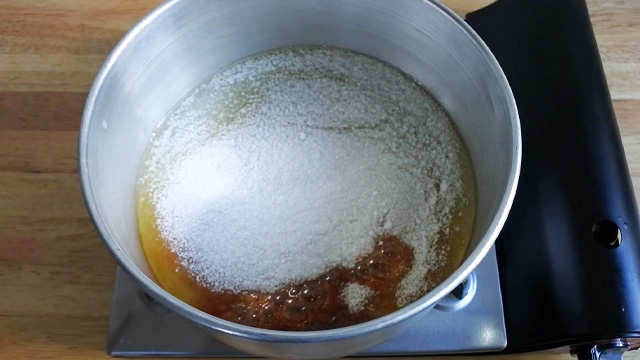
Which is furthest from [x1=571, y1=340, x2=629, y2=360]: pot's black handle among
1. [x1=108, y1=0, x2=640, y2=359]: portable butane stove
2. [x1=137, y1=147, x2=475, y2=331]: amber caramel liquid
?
[x1=137, y1=147, x2=475, y2=331]: amber caramel liquid

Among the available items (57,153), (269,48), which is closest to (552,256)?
(269,48)

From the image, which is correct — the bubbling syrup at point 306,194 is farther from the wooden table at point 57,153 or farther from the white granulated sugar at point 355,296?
the wooden table at point 57,153

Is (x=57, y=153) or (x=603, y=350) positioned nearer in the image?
(x=603, y=350)

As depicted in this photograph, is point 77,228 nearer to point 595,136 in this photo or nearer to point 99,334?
point 99,334

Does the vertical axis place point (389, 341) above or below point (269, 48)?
below

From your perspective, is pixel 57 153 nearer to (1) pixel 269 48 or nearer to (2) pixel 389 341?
(1) pixel 269 48

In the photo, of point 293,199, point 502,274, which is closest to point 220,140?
point 293,199
